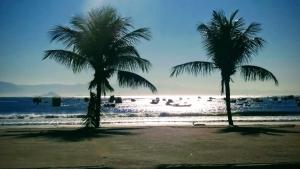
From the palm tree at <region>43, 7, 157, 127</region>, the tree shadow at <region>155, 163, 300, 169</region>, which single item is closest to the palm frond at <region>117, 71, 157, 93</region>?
the palm tree at <region>43, 7, 157, 127</region>

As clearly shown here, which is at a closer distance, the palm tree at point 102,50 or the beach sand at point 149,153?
the beach sand at point 149,153

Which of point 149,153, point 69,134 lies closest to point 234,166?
point 149,153

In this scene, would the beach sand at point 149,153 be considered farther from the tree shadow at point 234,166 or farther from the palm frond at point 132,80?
the palm frond at point 132,80

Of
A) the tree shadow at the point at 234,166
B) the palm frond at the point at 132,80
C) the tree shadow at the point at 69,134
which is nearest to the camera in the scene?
the tree shadow at the point at 234,166

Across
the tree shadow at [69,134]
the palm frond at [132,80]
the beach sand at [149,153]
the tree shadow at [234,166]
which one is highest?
the palm frond at [132,80]

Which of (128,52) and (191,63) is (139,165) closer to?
(128,52)

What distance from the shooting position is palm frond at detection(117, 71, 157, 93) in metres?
20.6

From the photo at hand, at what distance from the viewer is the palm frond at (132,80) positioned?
67.7 feet

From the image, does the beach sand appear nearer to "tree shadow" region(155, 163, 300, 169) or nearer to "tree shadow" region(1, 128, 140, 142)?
"tree shadow" region(155, 163, 300, 169)

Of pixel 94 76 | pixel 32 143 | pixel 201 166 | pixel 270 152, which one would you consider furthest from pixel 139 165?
pixel 94 76

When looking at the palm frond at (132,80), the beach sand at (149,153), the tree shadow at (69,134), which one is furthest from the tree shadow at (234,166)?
the palm frond at (132,80)

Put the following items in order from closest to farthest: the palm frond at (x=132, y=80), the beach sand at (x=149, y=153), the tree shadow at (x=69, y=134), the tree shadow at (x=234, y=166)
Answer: the tree shadow at (x=234, y=166), the beach sand at (x=149, y=153), the tree shadow at (x=69, y=134), the palm frond at (x=132, y=80)

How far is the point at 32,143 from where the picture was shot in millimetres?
13086

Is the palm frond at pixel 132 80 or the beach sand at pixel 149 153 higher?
the palm frond at pixel 132 80
